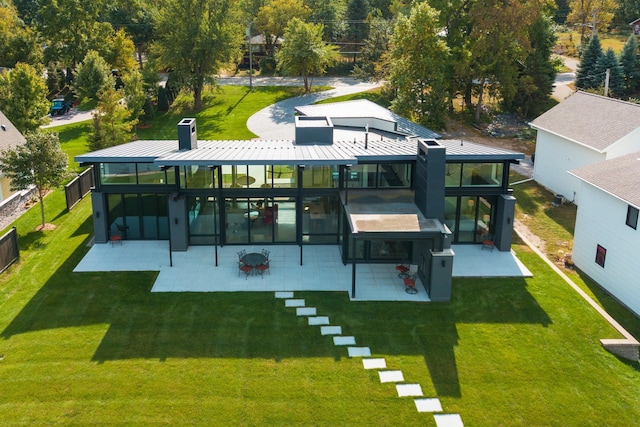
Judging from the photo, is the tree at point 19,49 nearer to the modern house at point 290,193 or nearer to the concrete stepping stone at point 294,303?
the modern house at point 290,193

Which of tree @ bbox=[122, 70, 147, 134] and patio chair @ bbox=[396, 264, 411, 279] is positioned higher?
tree @ bbox=[122, 70, 147, 134]

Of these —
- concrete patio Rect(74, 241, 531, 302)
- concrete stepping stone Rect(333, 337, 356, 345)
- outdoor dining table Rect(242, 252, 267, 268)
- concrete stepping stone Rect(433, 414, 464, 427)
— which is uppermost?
outdoor dining table Rect(242, 252, 267, 268)

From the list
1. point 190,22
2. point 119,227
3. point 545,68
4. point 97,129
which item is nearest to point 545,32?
point 545,68

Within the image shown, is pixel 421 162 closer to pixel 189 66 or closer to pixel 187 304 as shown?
pixel 187 304

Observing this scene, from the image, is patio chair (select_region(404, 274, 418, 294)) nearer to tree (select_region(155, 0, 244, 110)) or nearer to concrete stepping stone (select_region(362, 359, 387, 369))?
concrete stepping stone (select_region(362, 359, 387, 369))

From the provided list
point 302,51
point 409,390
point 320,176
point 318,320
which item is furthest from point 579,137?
point 302,51

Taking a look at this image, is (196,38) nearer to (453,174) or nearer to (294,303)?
(453,174)

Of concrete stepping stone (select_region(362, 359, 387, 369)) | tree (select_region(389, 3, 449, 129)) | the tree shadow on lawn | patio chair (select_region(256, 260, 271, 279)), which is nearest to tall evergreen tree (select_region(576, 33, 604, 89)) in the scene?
tree (select_region(389, 3, 449, 129))
